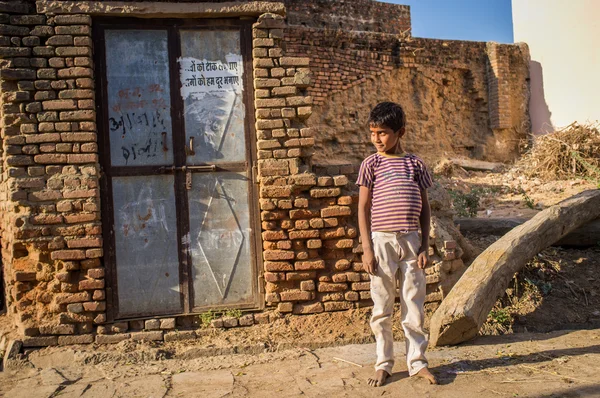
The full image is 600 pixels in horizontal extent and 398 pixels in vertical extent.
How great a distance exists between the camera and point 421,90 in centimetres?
1430

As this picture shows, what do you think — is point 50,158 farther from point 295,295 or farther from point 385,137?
point 385,137

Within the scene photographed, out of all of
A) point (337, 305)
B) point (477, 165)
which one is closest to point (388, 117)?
point (337, 305)

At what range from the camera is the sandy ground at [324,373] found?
335 cm

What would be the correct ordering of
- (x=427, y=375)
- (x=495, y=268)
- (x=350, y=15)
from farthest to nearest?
(x=350, y=15) → (x=495, y=268) → (x=427, y=375)

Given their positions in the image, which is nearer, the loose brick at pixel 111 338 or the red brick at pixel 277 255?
the loose brick at pixel 111 338

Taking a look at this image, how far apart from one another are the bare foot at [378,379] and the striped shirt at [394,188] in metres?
0.89

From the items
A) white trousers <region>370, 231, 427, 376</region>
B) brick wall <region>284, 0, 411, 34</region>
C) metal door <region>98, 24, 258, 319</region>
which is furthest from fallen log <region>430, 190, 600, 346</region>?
brick wall <region>284, 0, 411, 34</region>

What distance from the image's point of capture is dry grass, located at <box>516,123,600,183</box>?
10.9 meters

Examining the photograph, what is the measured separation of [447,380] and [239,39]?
313cm

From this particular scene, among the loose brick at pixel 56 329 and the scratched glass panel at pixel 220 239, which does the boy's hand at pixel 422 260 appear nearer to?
the scratched glass panel at pixel 220 239

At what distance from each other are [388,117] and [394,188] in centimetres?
45

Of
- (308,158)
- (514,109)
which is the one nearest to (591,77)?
(514,109)

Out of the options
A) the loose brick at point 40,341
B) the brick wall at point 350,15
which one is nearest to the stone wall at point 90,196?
the loose brick at point 40,341

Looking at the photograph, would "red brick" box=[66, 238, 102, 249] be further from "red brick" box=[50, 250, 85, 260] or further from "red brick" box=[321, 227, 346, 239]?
"red brick" box=[321, 227, 346, 239]
